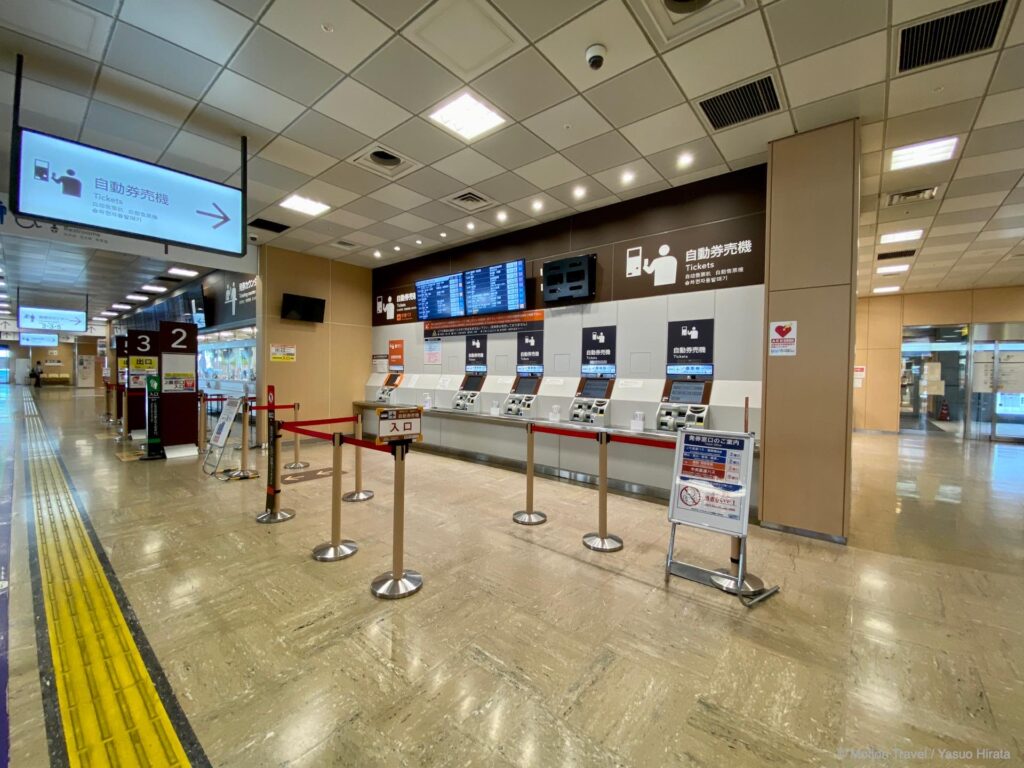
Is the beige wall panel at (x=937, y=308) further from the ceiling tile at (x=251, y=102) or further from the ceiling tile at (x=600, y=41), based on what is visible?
the ceiling tile at (x=251, y=102)

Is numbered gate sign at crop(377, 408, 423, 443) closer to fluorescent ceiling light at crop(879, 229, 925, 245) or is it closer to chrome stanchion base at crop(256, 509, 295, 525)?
chrome stanchion base at crop(256, 509, 295, 525)

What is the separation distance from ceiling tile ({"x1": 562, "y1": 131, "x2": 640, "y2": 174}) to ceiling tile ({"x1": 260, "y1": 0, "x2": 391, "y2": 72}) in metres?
1.95

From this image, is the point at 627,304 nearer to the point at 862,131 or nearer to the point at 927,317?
the point at 862,131

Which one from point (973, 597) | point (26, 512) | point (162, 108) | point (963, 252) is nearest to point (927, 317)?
point (963, 252)

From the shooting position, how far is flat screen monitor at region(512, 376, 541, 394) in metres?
5.98

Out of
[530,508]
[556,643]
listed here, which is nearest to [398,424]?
[556,643]

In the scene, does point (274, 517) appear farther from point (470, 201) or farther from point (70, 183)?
point (470, 201)

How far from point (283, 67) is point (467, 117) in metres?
1.37

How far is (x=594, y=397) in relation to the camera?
5301mm

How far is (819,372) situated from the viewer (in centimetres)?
351

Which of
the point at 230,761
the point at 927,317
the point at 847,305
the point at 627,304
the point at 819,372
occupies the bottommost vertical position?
the point at 230,761

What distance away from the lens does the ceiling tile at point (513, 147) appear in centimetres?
375

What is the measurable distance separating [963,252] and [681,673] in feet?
29.7

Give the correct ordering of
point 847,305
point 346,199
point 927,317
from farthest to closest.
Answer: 1. point 927,317
2. point 346,199
3. point 847,305
